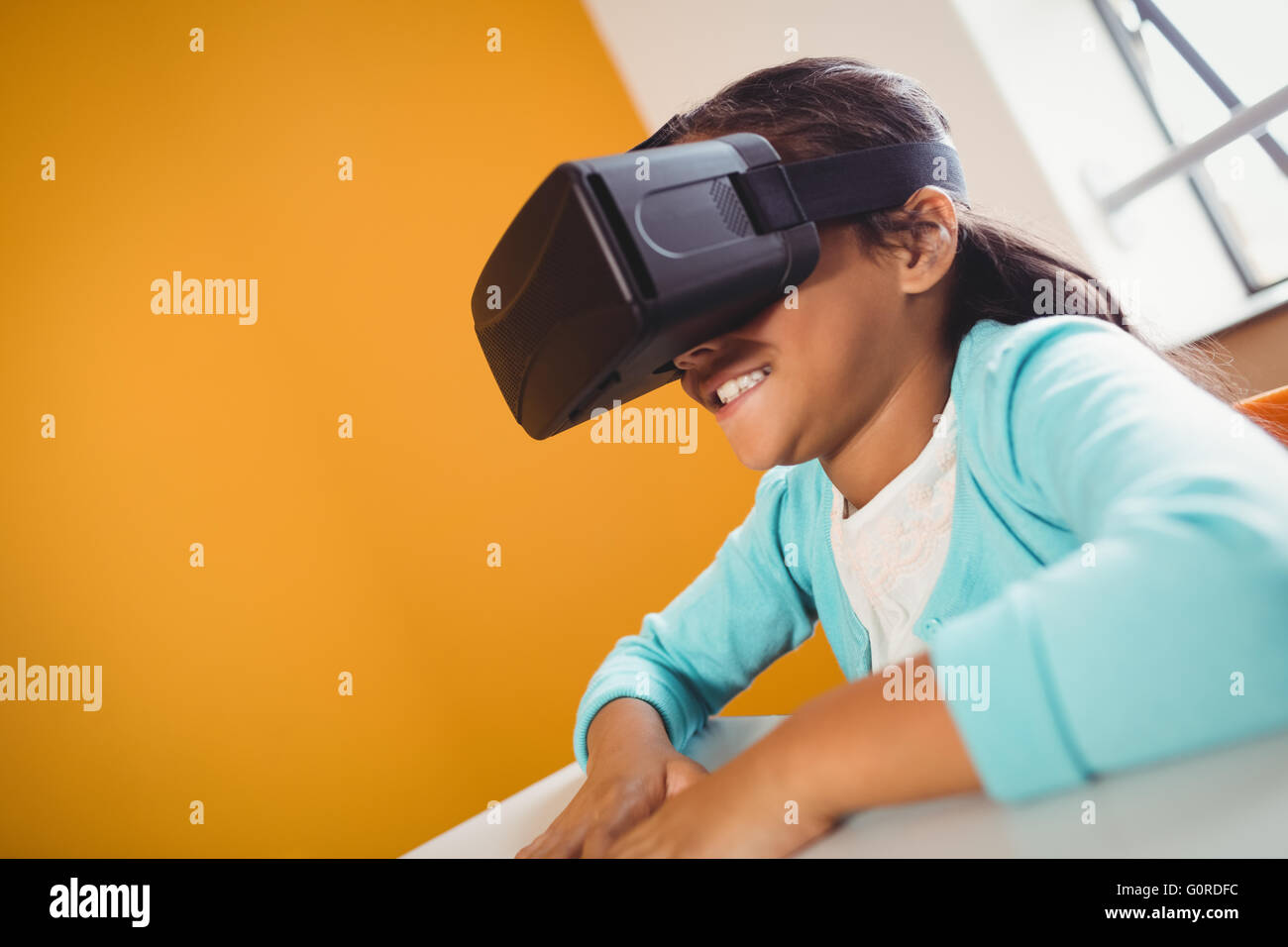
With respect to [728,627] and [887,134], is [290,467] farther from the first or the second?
[887,134]

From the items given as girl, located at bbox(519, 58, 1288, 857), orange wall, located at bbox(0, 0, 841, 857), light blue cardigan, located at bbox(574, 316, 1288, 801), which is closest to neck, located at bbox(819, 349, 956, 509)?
girl, located at bbox(519, 58, 1288, 857)

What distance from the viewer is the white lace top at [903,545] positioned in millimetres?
670

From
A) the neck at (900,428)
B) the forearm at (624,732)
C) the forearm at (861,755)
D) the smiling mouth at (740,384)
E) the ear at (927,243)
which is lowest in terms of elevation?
the forearm at (624,732)

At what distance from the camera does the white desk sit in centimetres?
26

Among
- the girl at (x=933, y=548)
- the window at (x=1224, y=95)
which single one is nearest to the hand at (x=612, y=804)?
the girl at (x=933, y=548)

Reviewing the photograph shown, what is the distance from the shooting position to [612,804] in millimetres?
508

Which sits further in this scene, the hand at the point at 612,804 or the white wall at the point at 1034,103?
the white wall at the point at 1034,103

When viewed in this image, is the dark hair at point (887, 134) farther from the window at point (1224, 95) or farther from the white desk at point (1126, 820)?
the window at point (1224, 95)

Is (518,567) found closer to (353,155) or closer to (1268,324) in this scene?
(353,155)

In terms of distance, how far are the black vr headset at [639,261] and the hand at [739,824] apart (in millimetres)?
251

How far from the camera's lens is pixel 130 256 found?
1.43m

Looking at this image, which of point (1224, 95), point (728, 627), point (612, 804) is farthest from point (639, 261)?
point (1224, 95)
